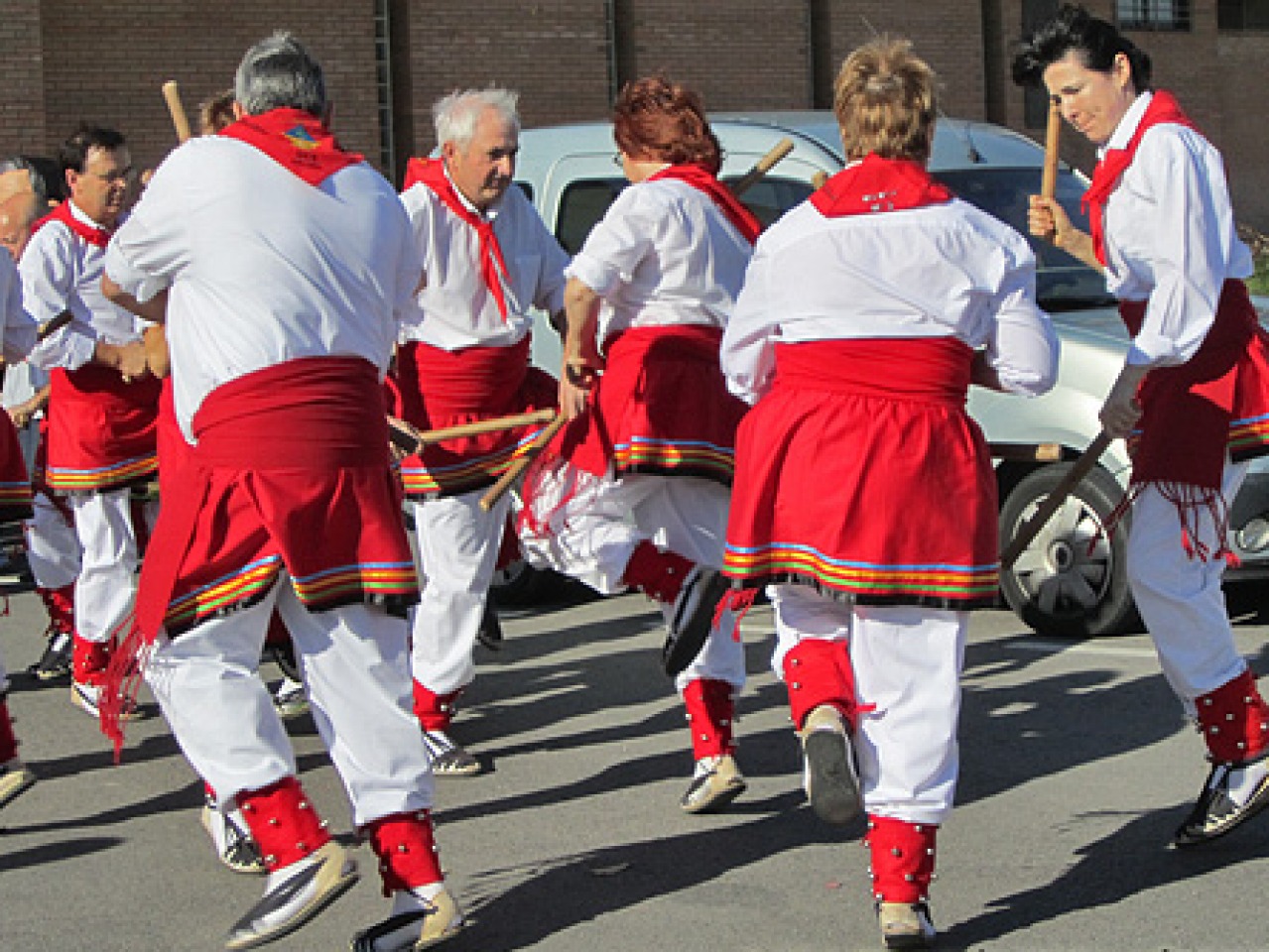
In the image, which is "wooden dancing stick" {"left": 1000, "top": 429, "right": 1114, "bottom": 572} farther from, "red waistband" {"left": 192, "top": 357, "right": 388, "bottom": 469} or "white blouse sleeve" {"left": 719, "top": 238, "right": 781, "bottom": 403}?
"red waistband" {"left": 192, "top": 357, "right": 388, "bottom": 469}

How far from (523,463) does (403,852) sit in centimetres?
193

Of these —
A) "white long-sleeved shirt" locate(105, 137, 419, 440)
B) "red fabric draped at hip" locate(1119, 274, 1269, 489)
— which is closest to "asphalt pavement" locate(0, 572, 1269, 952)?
"red fabric draped at hip" locate(1119, 274, 1269, 489)

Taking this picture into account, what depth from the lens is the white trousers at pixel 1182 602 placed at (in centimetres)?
559

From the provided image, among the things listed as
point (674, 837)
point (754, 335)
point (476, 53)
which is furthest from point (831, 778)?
point (476, 53)

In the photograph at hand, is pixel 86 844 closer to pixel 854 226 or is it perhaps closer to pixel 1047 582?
pixel 854 226

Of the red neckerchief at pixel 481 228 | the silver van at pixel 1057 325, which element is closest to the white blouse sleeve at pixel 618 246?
the red neckerchief at pixel 481 228

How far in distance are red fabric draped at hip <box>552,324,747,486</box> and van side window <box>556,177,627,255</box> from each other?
12.2 ft

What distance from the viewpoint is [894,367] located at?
4.93 meters

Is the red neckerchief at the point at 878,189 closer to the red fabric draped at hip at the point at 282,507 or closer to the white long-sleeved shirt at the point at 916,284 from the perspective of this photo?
the white long-sleeved shirt at the point at 916,284

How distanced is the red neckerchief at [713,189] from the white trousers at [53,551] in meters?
3.54

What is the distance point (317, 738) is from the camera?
7.59 metres

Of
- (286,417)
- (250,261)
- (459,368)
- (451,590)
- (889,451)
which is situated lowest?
(451,590)

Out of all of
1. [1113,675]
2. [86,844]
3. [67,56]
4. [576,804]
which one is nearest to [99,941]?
[86,844]

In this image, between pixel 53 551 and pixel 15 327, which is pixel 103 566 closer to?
pixel 53 551
